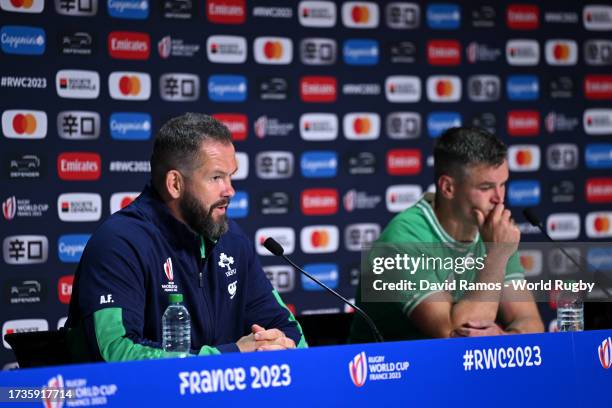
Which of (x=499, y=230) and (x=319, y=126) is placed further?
(x=319, y=126)

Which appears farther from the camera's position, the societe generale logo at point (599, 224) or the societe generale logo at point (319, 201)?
the societe generale logo at point (599, 224)

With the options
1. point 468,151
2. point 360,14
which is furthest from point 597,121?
point 468,151

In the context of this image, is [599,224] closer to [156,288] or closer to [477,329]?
[477,329]

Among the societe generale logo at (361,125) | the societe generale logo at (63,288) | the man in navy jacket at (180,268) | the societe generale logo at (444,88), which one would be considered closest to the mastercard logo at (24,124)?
the societe generale logo at (63,288)

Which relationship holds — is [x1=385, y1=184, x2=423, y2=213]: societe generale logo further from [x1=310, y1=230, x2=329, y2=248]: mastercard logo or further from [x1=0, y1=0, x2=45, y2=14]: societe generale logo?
[x1=0, y1=0, x2=45, y2=14]: societe generale logo

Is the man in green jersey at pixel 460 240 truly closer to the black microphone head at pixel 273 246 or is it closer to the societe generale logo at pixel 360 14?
the black microphone head at pixel 273 246

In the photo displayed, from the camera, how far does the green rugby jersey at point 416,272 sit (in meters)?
3.13

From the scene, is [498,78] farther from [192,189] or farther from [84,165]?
[192,189]

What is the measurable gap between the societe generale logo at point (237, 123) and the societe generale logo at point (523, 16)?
1.76m

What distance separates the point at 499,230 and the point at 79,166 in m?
2.26

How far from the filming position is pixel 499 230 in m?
3.25

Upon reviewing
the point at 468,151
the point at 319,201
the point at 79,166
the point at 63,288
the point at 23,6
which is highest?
the point at 23,6

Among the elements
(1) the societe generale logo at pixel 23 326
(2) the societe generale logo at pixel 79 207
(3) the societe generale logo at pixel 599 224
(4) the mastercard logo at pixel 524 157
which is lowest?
(1) the societe generale logo at pixel 23 326

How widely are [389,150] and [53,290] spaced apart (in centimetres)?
199
